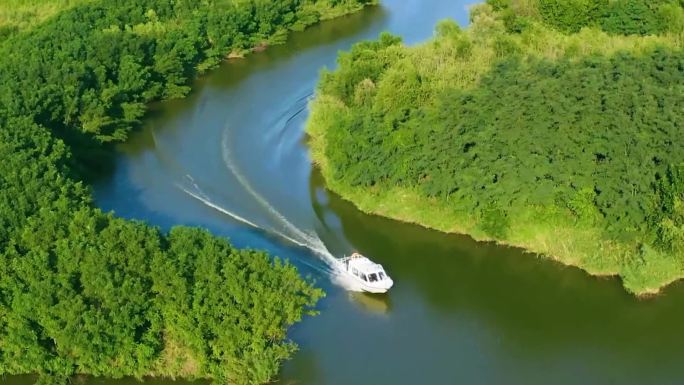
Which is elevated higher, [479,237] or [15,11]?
[15,11]

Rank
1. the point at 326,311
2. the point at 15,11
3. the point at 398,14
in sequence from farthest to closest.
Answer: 1. the point at 398,14
2. the point at 15,11
3. the point at 326,311

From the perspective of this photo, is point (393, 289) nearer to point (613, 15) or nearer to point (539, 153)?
point (539, 153)

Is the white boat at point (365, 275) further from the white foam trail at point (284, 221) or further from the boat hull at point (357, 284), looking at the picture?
the white foam trail at point (284, 221)

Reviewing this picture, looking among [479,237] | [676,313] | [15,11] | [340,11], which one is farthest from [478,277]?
[15,11]

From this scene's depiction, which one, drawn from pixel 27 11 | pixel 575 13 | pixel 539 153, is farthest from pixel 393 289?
pixel 27 11

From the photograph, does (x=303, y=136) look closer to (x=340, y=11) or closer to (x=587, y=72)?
(x=587, y=72)

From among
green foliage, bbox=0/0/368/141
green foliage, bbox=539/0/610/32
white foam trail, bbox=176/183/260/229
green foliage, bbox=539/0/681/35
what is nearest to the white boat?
white foam trail, bbox=176/183/260/229
